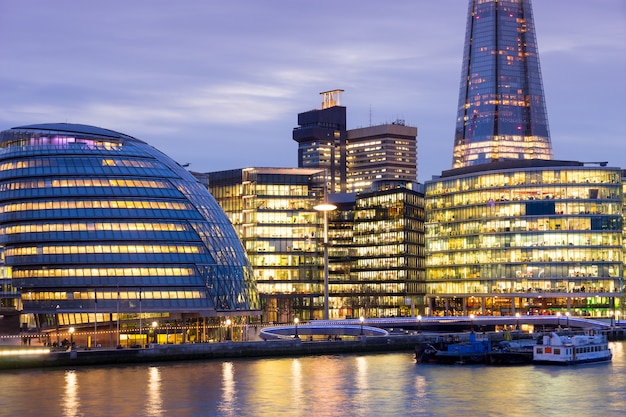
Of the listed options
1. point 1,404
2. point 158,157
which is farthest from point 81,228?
point 1,404

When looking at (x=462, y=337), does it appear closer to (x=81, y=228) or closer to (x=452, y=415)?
(x=81, y=228)

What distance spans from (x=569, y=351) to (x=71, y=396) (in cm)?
5572

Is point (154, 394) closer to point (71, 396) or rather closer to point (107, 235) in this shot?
point (71, 396)

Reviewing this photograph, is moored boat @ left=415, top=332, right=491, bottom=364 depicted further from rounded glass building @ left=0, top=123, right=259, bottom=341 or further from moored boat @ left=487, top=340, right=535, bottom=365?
rounded glass building @ left=0, top=123, right=259, bottom=341

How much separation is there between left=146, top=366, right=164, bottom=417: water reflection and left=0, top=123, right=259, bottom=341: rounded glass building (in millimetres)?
30379

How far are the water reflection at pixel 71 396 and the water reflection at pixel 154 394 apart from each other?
508 cm

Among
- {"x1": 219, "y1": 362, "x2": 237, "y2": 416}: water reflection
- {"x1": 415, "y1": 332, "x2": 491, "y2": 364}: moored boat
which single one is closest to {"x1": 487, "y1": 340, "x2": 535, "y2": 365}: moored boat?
{"x1": 415, "y1": 332, "x2": 491, "y2": 364}: moored boat

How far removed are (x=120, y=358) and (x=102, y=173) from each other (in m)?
34.6

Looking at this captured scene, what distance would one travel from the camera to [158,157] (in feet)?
504

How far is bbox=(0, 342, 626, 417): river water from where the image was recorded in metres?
82.8

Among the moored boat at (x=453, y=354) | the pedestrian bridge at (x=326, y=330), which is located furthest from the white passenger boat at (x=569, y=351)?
the pedestrian bridge at (x=326, y=330)

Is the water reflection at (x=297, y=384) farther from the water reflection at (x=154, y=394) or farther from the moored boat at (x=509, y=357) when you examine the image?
the moored boat at (x=509, y=357)

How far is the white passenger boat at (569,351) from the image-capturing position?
123m

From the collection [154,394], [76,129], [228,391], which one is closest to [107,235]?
[76,129]
